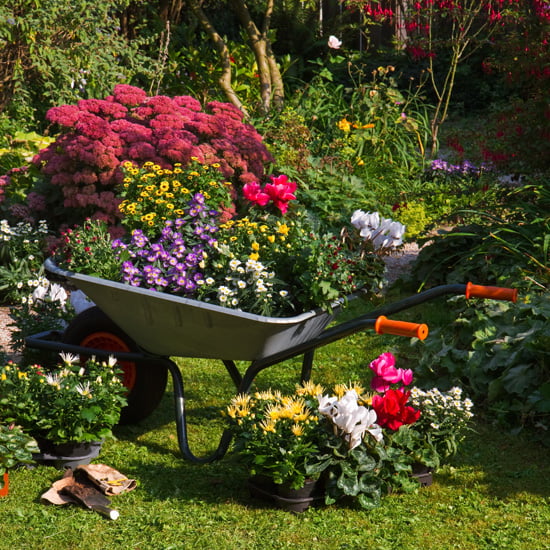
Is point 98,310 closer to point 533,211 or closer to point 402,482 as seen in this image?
point 402,482

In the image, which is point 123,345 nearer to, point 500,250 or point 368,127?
point 500,250

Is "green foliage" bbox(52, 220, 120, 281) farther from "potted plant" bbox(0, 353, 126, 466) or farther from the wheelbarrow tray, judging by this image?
"potted plant" bbox(0, 353, 126, 466)

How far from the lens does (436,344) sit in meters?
4.45

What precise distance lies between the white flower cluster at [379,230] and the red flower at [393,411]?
2.19 ft

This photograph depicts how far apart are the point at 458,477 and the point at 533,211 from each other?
244 centimetres

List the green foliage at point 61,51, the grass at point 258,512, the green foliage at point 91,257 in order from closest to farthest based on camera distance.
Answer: the grass at point 258,512 → the green foliage at point 91,257 → the green foliage at point 61,51

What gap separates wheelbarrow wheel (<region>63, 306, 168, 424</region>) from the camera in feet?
12.5

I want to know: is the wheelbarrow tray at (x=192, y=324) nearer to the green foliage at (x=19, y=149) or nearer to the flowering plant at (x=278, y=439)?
the flowering plant at (x=278, y=439)

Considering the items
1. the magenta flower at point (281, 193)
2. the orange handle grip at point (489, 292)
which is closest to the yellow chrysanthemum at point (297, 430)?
the orange handle grip at point (489, 292)

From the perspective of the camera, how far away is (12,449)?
3.22m

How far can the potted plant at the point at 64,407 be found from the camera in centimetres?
335

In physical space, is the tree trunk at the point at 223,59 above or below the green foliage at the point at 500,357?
above

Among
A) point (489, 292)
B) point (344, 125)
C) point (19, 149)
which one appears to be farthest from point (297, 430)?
point (19, 149)

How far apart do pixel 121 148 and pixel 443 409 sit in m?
3.11
